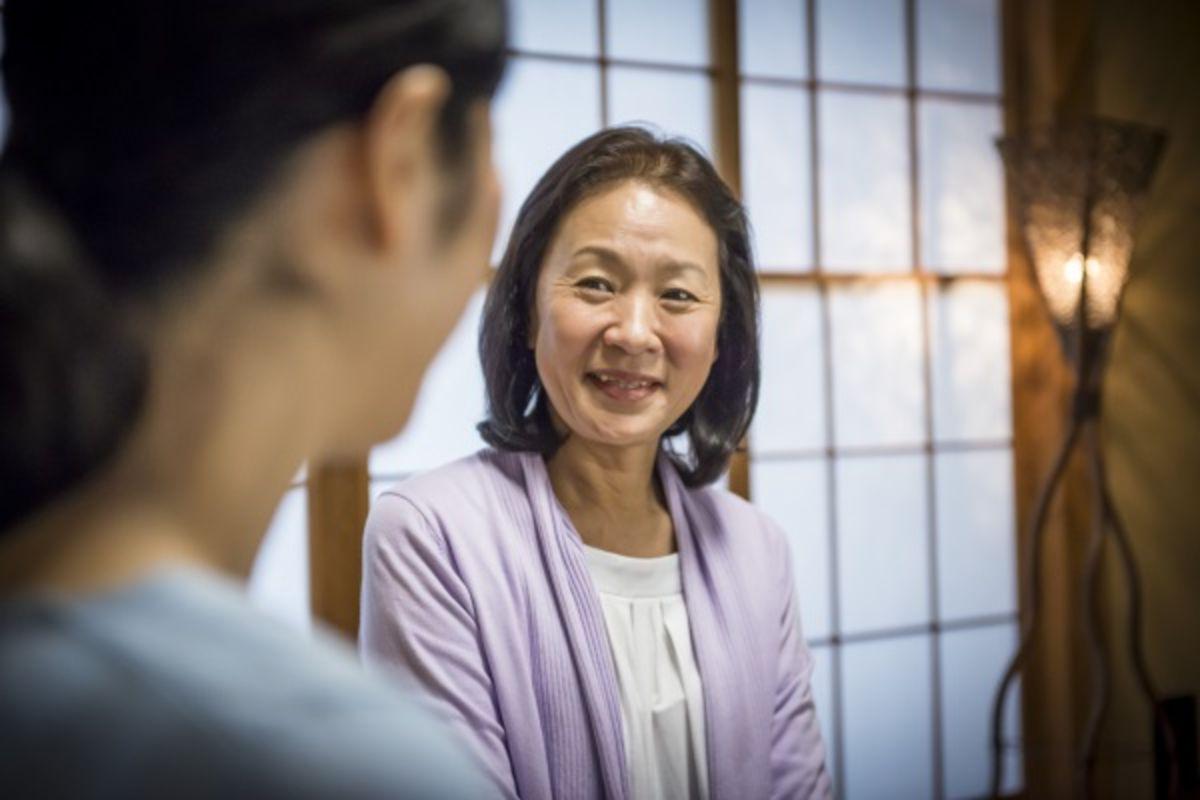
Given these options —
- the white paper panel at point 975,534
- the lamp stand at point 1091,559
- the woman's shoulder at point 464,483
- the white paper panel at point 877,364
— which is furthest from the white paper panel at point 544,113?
the white paper panel at point 975,534

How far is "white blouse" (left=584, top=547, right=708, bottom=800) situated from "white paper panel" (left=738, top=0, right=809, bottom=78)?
1.51 meters

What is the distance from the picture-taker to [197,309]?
1.12 feet

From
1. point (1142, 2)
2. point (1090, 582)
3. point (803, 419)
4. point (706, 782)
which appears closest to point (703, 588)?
point (706, 782)

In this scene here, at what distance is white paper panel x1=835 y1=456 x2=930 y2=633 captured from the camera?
8.62ft

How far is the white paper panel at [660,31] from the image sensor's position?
2268 millimetres

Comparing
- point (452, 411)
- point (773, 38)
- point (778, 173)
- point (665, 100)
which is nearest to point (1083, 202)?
point (778, 173)

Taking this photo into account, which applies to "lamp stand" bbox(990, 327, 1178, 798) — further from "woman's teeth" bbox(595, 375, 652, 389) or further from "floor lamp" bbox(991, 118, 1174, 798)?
"woman's teeth" bbox(595, 375, 652, 389)

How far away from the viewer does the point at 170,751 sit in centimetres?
29

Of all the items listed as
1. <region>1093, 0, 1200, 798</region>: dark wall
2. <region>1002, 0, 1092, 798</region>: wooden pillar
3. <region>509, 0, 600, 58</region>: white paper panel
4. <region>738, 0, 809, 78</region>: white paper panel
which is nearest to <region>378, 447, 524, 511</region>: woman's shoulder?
<region>509, 0, 600, 58</region>: white paper panel

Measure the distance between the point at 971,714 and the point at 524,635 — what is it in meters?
1.98

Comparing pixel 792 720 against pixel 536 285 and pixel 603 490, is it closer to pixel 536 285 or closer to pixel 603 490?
pixel 603 490

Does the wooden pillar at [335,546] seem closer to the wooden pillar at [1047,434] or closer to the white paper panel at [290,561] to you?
the white paper panel at [290,561]

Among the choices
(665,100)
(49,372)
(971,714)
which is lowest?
(971,714)

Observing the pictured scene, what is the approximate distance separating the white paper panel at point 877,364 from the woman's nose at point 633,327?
146 centimetres
